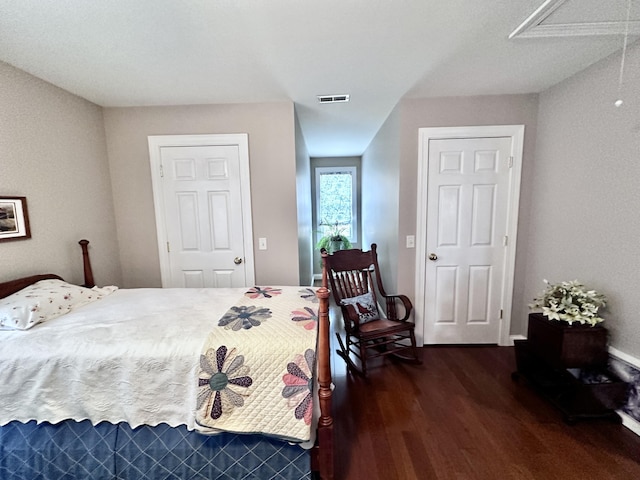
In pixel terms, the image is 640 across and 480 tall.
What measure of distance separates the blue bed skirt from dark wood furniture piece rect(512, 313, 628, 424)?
184 cm

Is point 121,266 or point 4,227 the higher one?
point 4,227

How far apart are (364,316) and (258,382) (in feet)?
4.77

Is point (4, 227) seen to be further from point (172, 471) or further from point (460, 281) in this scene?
point (460, 281)

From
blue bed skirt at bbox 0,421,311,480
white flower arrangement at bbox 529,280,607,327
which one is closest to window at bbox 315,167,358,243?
white flower arrangement at bbox 529,280,607,327

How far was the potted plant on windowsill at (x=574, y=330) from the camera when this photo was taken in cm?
175

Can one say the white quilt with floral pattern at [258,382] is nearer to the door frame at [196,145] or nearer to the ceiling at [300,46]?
the door frame at [196,145]

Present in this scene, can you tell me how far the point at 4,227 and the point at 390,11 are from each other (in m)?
2.80

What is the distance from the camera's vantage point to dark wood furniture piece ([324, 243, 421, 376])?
229 centimetres

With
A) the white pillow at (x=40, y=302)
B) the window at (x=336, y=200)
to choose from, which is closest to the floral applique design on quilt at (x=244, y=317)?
the white pillow at (x=40, y=302)

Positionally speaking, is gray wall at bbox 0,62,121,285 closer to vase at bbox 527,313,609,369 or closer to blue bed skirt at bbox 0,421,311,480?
blue bed skirt at bbox 0,421,311,480

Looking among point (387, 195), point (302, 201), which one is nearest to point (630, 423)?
point (387, 195)

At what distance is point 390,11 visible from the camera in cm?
137

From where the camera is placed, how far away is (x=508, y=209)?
2.51 meters

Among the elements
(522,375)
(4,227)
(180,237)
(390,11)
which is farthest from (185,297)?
(522,375)
